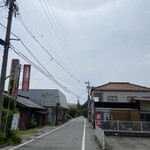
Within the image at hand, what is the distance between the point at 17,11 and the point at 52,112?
22.3 metres

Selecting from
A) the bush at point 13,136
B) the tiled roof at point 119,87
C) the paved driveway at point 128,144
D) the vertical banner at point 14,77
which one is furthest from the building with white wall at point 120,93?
the bush at point 13,136

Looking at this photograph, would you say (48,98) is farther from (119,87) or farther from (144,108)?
(144,108)

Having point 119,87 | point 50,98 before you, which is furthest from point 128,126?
point 50,98

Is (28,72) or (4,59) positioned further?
(28,72)

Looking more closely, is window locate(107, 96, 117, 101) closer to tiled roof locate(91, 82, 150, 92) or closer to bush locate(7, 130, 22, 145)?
tiled roof locate(91, 82, 150, 92)

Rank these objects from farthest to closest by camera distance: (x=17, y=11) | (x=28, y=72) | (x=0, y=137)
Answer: (x=28, y=72), (x=17, y=11), (x=0, y=137)

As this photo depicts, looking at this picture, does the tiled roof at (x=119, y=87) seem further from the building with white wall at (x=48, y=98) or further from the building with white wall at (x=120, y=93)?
the building with white wall at (x=48, y=98)

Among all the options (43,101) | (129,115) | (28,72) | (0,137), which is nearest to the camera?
(0,137)

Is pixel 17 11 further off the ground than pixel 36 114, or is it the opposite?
pixel 17 11

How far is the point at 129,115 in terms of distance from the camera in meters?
18.4

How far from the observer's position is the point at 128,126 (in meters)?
16.1

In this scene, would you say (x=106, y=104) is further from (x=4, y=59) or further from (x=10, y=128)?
(x=4, y=59)

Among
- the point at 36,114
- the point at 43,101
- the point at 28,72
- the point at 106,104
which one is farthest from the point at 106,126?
the point at 43,101

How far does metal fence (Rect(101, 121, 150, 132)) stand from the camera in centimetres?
1582
